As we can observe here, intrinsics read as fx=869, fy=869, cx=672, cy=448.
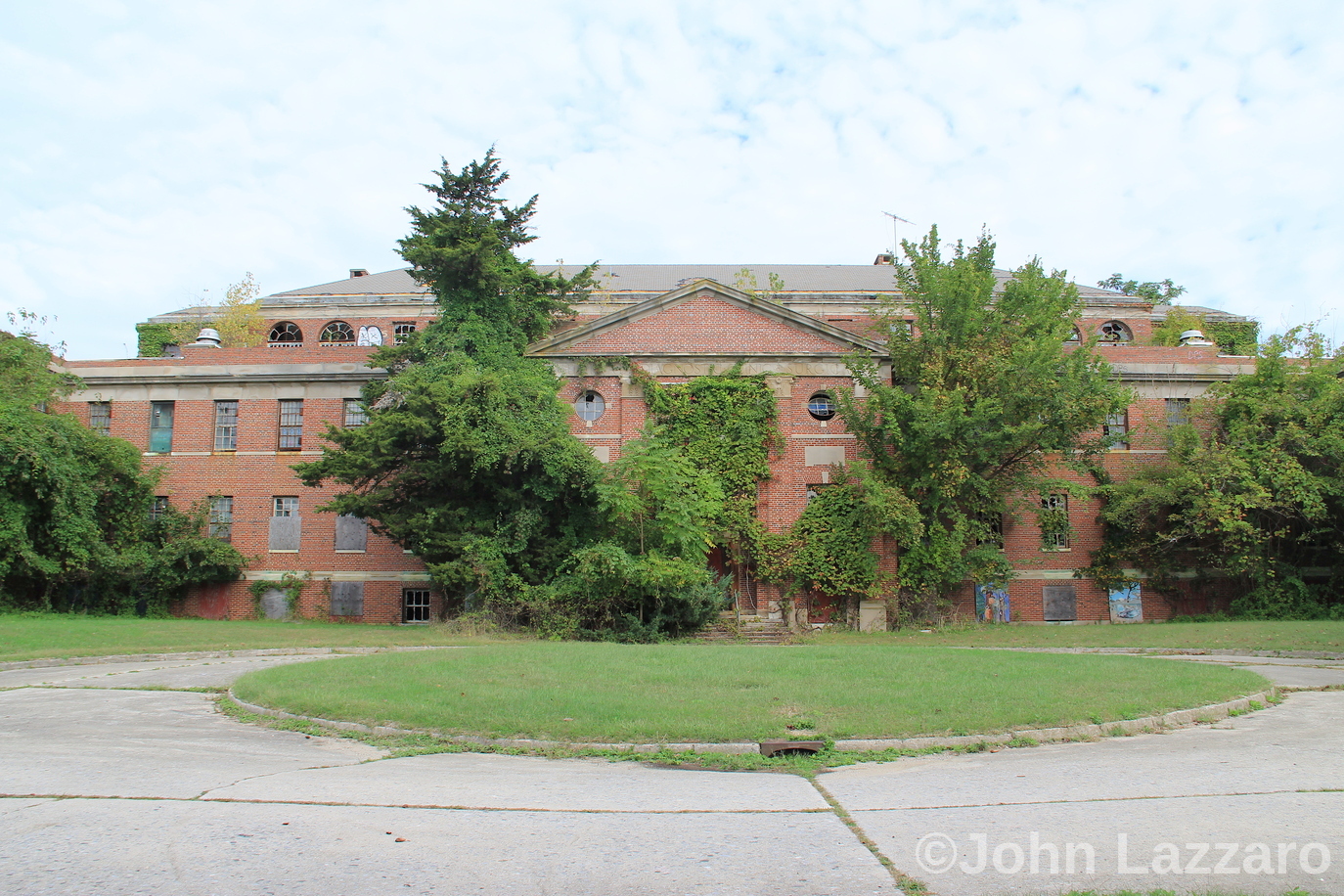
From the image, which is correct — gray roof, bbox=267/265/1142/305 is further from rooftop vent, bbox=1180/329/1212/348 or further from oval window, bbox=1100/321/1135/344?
rooftop vent, bbox=1180/329/1212/348

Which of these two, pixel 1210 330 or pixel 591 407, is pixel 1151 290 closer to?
pixel 1210 330

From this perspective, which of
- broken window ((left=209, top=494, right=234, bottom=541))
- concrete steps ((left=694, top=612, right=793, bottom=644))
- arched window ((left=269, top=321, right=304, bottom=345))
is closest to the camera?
concrete steps ((left=694, top=612, right=793, bottom=644))

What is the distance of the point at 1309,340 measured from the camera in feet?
88.9

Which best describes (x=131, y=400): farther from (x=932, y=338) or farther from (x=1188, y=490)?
(x=1188, y=490)

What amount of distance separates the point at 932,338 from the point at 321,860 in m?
22.7

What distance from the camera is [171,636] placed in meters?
20.3

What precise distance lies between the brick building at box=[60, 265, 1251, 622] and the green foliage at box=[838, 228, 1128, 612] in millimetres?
1313

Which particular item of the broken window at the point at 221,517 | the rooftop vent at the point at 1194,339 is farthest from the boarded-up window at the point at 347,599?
the rooftop vent at the point at 1194,339

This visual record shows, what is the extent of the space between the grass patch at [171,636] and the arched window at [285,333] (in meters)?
14.8

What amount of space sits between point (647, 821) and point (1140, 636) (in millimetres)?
19714

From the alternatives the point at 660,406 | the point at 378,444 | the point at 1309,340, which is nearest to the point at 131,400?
the point at 378,444

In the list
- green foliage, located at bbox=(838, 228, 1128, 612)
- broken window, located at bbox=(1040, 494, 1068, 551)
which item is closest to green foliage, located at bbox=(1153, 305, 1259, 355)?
broken window, located at bbox=(1040, 494, 1068, 551)

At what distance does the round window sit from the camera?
26281mm

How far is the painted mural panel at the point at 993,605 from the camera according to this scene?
2688cm
